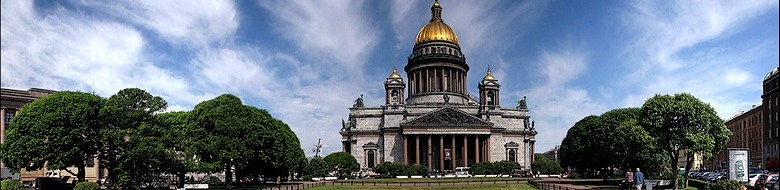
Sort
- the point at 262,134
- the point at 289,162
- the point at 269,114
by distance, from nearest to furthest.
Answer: the point at 262,134 → the point at 289,162 → the point at 269,114

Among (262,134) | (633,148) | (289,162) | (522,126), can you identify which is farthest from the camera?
(522,126)

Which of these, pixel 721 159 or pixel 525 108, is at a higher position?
pixel 525 108

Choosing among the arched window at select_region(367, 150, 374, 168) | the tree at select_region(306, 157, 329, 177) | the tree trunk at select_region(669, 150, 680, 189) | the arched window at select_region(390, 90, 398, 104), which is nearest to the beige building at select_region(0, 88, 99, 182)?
the tree at select_region(306, 157, 329, 177)

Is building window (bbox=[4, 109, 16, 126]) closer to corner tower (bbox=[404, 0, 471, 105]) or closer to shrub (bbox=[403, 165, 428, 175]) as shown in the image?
shrub (bbox=[403, 165, 428, 175])

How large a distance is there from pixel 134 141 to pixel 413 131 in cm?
6631

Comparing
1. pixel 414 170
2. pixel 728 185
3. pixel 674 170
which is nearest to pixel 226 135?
pixel 674 170

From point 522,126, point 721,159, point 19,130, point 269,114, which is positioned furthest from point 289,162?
point 721,159

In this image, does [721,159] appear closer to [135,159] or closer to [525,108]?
[525,108]

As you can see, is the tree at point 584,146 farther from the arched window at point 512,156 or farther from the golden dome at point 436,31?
the golden dome at point 436,31

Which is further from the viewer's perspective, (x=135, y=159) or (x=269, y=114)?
(x=269, y=114)

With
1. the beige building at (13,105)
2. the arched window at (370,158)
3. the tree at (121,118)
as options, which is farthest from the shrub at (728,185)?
the arched window at (370,158)

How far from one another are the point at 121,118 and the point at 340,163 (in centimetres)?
4835

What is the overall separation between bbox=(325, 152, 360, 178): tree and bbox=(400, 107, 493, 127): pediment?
1722 cm

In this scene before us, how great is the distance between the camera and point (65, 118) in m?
42.3
